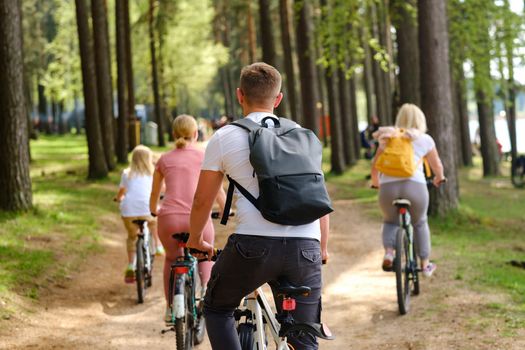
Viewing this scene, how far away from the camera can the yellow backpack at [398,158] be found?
29.5 ft

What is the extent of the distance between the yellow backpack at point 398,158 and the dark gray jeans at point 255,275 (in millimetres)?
4610

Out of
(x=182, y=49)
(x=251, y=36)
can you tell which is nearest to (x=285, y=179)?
(x=182, y=49)

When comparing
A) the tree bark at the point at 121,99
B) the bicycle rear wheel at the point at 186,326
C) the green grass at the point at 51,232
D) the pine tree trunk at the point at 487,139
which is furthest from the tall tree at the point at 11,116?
the pine tree trunk at the point at 487,139

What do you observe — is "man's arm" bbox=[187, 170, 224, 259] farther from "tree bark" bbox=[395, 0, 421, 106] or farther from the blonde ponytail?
"tree bark" bbox=[395, 0, 421, 106]

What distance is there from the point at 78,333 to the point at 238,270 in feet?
16.3

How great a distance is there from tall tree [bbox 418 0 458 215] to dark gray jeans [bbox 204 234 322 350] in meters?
11.8

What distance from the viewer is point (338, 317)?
364 inches

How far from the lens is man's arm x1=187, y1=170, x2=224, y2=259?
14.6 feet

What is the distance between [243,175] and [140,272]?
593 centimetres

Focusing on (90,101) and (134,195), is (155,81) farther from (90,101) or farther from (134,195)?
(134,195)

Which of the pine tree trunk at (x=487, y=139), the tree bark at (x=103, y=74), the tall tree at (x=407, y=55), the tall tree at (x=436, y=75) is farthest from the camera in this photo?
the pine tree trunk at (x=487, y=139)

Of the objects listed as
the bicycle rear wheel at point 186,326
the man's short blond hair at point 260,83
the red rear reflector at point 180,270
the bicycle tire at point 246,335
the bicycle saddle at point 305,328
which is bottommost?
the bicycle rear wheel at point 186,326

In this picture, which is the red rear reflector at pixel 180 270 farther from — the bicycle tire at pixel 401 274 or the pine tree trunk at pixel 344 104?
the pine tree trunk at pixel 344 104

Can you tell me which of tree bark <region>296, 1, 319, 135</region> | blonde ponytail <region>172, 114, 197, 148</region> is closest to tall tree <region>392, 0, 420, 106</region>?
tree bark <region>296, 1, 319, 135</region>
